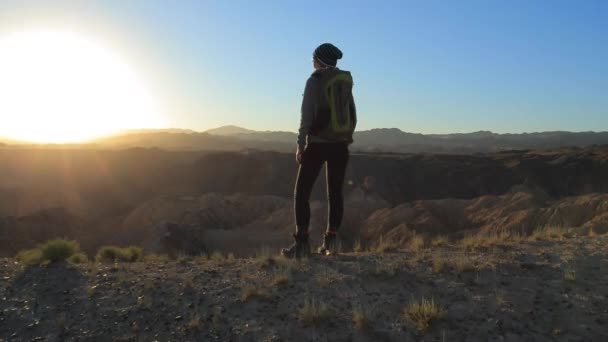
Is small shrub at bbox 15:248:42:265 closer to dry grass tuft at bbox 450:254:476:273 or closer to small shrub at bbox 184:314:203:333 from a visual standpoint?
small shrub at bbox 184:314:203:333

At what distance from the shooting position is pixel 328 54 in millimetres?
5207

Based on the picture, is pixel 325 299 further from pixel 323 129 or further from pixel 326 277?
pixel 323 129

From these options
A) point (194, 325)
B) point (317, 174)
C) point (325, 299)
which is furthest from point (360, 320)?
point (317, 174)

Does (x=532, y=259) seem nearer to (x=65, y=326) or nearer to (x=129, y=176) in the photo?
(x=65, y=326)

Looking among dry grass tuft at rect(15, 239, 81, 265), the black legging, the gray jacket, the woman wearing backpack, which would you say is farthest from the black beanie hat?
dry grass tuft at rect(15, 239, 81, 265)

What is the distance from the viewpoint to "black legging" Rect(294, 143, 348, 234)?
5258 millimetres

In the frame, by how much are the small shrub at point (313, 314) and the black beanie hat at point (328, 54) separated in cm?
240

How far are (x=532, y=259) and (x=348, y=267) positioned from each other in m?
1.77

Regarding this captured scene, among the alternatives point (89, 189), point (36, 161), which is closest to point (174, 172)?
point (89, 189)

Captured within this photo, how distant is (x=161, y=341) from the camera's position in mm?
3734

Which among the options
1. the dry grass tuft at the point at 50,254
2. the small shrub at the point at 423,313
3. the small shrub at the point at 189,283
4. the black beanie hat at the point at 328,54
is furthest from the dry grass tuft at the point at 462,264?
the dry grass tuft at the point at 50,254

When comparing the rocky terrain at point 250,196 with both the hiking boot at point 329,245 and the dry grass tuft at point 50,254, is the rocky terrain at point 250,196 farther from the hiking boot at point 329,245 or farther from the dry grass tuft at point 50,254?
Answer: the dry grass tuft at point 50,254

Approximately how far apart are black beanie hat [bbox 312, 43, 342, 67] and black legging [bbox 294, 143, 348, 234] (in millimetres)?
799

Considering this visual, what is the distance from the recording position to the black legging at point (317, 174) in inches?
207
